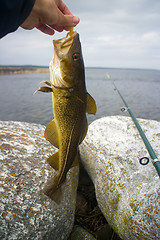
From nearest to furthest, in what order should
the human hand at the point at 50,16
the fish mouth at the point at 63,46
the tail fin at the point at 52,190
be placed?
the human hand at the point at 50,16 → the fish mouth at the point at 63,46 → the tail fin at the point at 52,190

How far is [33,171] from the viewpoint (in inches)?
118

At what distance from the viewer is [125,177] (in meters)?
3.16

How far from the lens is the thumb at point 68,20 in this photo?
2.17m

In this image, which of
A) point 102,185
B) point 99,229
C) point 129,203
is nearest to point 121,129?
point 102,185

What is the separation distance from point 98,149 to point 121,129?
0.89 metres

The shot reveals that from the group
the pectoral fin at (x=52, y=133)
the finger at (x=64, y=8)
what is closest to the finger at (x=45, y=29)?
the finger at (x=64, y=8)

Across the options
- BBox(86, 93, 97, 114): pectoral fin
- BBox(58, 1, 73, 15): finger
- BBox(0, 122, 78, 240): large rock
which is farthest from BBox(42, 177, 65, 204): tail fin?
BBox(58, 1, 73, 15): finger

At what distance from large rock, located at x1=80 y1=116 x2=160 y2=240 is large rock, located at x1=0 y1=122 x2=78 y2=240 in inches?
23.0

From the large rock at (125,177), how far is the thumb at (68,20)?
7.67 ft

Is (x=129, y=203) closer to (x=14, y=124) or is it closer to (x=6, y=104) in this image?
(x=14, y=124)

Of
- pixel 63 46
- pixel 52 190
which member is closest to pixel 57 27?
pixel 63 46

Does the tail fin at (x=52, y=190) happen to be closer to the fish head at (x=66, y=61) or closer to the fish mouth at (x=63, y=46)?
the fish head at (x=66, y=61)

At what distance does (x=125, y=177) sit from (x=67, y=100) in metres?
1.81

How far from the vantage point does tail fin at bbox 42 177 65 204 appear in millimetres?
2438
